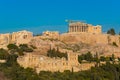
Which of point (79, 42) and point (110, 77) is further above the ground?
point (79, 42)

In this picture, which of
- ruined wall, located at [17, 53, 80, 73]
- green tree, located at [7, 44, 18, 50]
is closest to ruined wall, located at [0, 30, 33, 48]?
green tree, located at [7, 44, 18, 50]

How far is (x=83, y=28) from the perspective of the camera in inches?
3159

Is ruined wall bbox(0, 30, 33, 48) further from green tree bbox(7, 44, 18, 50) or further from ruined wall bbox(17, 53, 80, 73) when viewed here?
ruined wall bbox(17, 53, 80, 73)

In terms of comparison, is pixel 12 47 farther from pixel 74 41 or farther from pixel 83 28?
pixel 83 28

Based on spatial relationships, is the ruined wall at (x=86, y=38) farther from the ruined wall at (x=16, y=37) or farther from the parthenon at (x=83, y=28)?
the ruined wall at (x=16, y=37)

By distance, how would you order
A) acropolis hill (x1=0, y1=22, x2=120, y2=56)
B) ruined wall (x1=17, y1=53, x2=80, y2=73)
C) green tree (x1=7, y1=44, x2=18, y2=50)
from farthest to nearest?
acropolis hill (x1=0, y1=22, x2=120, y2=56) → green tree (x1=7, y1=44, x2=18, y2=50) → ruined wall (x1=17, y1=53, x2=80, y2=73)

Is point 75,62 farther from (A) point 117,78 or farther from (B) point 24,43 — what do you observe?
(B) point 24,43

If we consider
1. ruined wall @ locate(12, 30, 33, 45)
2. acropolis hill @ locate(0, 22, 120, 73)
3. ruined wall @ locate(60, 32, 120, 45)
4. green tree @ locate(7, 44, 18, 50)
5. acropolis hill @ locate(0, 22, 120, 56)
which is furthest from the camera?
ruined wall @ locate(60, 32, 120, 45)

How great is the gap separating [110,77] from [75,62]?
4.17 m

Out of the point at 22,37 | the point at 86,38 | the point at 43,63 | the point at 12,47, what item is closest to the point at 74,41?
the point at 86,38

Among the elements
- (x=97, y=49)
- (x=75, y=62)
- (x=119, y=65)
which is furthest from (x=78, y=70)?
(x=97, y=49)

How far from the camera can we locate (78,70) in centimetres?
6231

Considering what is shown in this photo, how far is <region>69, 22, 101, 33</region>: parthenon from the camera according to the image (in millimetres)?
80188

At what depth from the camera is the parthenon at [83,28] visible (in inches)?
3157
